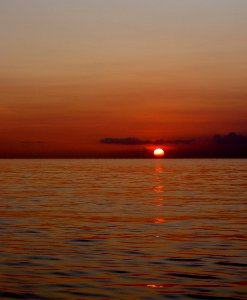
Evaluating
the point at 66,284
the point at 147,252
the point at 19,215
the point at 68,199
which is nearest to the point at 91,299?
the point at 66,284

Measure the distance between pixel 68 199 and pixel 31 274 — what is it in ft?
93.9

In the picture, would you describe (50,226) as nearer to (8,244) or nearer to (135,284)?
(8,244)

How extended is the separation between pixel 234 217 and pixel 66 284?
18437mm

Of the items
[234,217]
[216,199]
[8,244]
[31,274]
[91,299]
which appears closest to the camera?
[91,299]

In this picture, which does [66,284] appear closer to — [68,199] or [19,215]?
[19,215]

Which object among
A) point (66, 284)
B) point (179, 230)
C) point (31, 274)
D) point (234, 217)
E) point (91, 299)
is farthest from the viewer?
point (234, 217)

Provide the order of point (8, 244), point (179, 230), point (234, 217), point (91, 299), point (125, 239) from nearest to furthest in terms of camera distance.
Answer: point (91, 299) → point (8, 244) → point (125, 239) → point (179, 230) → point (234, 217)

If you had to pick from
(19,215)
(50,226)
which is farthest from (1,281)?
(19,215)

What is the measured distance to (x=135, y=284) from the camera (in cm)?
1664

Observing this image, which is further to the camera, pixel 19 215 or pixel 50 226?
pixel 19 215

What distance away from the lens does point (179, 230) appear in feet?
90.1

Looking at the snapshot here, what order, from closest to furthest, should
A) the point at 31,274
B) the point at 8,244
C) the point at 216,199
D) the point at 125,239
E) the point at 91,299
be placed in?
the point at 91,299 → the point at 31,274 → the point at 8,244 → the point at 125,239 → the point at 216,199

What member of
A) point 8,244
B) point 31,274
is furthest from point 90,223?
point 31,274

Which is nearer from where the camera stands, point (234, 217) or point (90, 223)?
point (90, 223)
